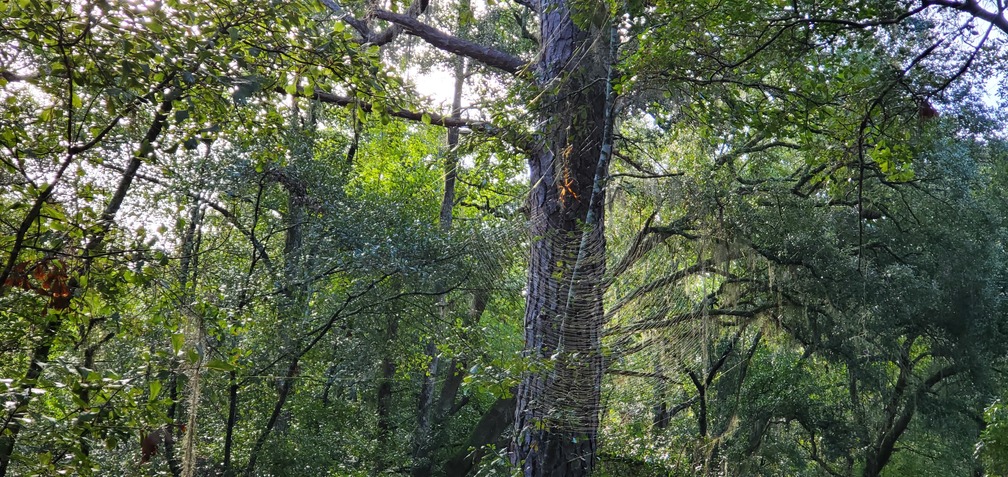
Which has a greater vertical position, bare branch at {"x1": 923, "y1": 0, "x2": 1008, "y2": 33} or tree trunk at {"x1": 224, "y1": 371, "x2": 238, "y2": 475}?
bare branch at {"x1": 923, "y1": 0, "x2": 1008, "y2": 33}

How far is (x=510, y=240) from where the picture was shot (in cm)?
580

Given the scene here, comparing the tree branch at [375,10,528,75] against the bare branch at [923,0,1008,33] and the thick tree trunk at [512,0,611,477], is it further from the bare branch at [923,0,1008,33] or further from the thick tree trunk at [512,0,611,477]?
the bare branch at [923,0,1008,33]

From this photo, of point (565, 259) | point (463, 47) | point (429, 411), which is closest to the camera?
point (565, 259)

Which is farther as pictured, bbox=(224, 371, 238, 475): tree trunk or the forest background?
bbox=(224, 371, 238, 475): tree trunk

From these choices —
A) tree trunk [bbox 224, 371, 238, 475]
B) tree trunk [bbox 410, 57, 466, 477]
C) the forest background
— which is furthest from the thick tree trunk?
tree trunk [bbox 410, 57, 466, 477]

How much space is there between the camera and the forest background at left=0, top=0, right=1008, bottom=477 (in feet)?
9.29

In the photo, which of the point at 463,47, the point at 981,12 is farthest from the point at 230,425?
the point at 981,12

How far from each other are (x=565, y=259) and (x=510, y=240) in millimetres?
879

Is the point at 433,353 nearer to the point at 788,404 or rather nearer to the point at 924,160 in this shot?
the point at 788,404

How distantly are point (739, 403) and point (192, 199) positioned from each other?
8348mm

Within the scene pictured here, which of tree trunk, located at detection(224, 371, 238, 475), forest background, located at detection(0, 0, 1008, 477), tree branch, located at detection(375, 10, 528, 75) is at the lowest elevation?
tree trunk, located at detection(224, 371, 238, 475)

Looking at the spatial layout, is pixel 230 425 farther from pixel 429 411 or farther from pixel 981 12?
pixel 981 12

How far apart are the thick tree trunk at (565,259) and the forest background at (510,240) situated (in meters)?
0.03

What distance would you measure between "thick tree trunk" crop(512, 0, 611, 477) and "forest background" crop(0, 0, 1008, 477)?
26 millimetres
